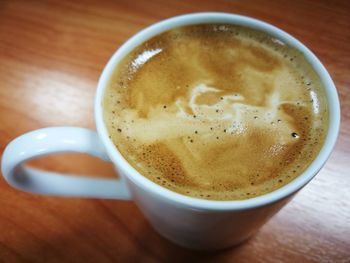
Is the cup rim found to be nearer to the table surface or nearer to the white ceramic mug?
the white ceramic mug

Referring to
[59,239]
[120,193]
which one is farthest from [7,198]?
[120,193]

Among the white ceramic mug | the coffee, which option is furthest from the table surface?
the coffee

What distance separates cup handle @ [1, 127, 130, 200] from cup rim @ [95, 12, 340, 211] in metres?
0.04

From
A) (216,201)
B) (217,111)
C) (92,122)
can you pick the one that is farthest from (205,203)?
(92,122)

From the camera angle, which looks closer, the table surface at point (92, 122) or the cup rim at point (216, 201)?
the cup rim at point (216, 201)

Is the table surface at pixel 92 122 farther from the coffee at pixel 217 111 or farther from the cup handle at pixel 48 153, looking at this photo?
the coffee at pixel 217 111

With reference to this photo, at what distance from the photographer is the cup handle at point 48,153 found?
68 cm

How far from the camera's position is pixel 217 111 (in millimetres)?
792

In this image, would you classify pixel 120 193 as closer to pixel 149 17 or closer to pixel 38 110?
pixel 38 110

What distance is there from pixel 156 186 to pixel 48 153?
0.68 feet

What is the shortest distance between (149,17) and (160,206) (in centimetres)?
78

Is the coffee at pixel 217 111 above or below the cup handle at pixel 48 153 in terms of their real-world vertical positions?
above

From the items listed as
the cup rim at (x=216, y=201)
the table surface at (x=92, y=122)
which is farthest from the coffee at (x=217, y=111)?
the table surface at (x=92, y=122)

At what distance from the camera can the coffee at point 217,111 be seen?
0.70 metres
